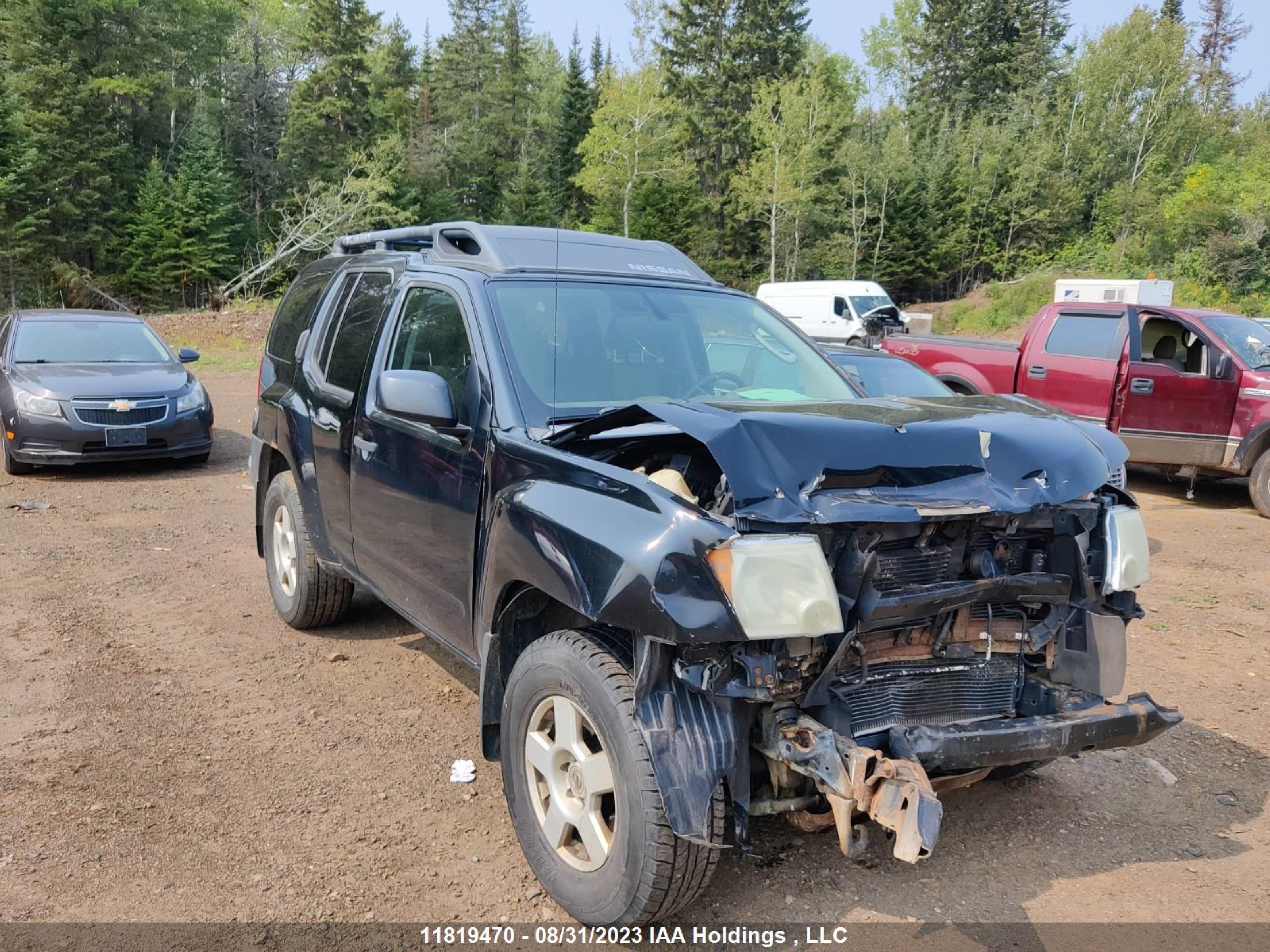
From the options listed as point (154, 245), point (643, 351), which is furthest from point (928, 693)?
point (154, 245)

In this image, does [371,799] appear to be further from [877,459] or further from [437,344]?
[877,459]

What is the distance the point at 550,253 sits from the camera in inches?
167

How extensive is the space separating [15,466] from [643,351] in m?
8.74

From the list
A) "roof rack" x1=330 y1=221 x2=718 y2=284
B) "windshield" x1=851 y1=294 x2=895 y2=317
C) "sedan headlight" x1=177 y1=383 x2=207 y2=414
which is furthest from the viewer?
"windshield" x1=851 y1=294 x2=895 y2=317

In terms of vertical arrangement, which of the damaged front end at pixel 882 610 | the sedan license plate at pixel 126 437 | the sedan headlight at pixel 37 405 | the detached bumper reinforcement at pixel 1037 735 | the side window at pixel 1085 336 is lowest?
A: the sedan license plate at pixel 126 437

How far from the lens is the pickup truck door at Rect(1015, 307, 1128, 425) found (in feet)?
33.3

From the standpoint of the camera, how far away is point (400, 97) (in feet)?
150

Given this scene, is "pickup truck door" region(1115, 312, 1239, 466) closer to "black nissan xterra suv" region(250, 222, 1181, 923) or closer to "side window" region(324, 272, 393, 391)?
"black nissan xterra suv" region(250, 222, 1181, 923)

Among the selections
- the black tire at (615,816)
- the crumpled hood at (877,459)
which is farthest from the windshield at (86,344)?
the black tire at (615,816)

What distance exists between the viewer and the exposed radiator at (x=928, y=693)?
280 cm

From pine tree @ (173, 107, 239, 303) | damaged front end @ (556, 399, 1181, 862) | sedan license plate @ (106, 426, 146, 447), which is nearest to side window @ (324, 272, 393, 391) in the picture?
damaged front end @ (556, 399, 1181, 862)

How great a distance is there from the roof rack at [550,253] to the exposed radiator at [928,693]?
2.01 meters

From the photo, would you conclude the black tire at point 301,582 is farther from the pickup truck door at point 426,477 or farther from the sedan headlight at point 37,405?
the sedan headlight at point 37,405

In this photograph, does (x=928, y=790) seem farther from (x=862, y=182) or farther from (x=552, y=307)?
(x=862, y=182)
